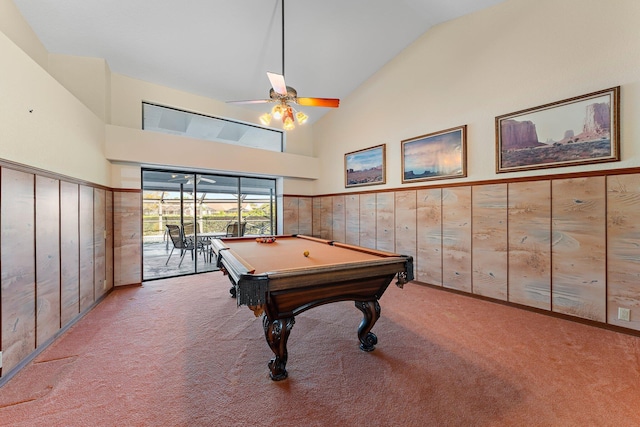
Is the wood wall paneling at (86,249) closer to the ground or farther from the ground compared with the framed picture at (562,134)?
closer to the ground

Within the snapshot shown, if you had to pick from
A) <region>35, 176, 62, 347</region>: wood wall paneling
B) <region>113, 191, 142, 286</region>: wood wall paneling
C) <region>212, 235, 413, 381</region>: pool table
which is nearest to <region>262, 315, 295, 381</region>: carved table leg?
<region>212, 235, 413, 381</region>: pool table

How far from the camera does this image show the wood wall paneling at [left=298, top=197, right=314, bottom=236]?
22.4 ft

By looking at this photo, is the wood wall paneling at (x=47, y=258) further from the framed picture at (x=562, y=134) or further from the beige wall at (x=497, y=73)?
the framed picture at (x=562, y=134)

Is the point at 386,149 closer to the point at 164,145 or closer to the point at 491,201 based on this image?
the point at 491,201

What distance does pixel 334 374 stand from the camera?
2119 mm

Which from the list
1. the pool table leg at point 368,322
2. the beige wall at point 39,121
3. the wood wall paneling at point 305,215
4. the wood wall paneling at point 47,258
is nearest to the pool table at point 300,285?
the pool table leg at point 368,322

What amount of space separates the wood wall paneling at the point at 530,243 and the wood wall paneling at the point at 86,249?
19.3ft

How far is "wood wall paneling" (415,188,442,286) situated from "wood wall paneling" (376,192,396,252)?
1.76 feet

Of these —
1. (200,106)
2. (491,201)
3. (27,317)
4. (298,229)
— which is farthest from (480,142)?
(27,317)

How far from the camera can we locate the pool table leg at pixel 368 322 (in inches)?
96.3

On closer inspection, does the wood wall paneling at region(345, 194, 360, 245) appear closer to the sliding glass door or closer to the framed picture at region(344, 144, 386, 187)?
the framed picture at region(344, 144, 386, 187)

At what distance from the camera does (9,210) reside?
2104mm

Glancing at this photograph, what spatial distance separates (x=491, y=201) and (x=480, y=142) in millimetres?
948

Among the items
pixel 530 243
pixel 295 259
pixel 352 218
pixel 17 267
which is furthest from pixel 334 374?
pixel 352 218
